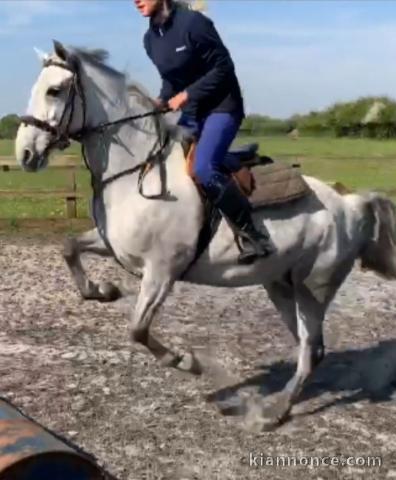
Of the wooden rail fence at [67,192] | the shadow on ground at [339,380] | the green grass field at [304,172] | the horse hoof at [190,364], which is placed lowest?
the green grass field at [304,172]

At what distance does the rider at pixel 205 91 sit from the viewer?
18.2 feet

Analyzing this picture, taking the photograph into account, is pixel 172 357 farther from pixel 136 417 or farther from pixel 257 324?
pixel 257 324

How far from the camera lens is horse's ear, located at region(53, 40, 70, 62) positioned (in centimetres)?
563

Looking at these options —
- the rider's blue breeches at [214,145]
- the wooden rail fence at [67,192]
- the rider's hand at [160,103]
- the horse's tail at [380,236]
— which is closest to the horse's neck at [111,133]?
the rider's hand at [160,103]

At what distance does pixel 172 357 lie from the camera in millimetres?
6105

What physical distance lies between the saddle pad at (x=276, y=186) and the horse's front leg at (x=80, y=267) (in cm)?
107

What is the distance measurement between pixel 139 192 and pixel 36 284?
4.63 metres

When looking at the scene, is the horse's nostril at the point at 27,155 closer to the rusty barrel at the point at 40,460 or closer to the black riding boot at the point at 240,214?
→ the black riding boot at the point at 240,214

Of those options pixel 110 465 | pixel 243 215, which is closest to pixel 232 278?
pixel 243 215

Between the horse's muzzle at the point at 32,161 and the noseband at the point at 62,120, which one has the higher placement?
the noseband at the point at 62,120

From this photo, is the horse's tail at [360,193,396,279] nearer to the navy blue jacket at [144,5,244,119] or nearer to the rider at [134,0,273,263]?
the rider at [134,0,273,263]

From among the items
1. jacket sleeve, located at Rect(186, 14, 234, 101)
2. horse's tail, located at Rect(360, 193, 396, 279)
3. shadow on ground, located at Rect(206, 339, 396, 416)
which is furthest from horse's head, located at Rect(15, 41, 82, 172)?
horse's tail, located at Rect(360, 193, 396, 279)

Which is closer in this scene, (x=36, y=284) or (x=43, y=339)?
(x=43, y=339)

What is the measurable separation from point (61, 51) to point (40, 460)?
333 cm
